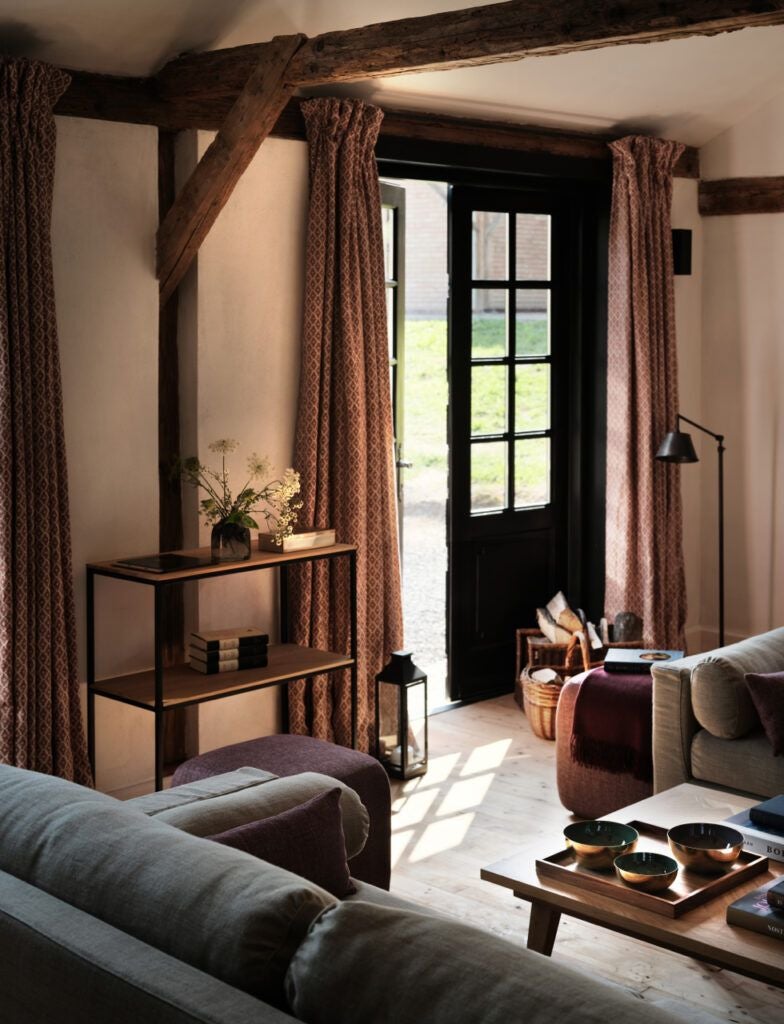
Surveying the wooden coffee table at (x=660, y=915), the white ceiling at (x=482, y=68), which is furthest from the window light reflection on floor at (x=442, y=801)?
the white ceiling at (x=482, y=68)

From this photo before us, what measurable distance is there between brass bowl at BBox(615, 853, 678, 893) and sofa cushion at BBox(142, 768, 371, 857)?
1.97 feet

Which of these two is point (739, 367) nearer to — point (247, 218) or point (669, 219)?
point (669, 219)

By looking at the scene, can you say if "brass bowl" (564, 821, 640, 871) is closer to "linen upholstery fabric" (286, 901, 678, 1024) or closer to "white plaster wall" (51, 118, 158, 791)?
"linen upholstery fabric" (286, 901, 678, 1024)

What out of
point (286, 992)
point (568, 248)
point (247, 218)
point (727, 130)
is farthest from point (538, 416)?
point (286, 992)

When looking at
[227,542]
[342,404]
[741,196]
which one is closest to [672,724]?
[227,542]

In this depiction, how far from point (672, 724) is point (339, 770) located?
1.14m

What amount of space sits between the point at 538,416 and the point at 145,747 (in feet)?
8.66

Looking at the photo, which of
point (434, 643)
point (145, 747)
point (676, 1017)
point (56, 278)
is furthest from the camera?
point (434, 643)

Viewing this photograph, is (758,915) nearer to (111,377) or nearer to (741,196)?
(111,377)

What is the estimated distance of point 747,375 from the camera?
6375mm

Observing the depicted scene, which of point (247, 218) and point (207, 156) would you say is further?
point (247, 218)

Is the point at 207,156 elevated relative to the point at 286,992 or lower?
elevated

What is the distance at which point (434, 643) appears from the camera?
7.50m

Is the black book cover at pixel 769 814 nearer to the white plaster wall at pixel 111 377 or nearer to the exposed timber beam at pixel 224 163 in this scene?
the white plaster wall at pixel 111 377
